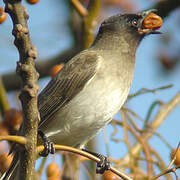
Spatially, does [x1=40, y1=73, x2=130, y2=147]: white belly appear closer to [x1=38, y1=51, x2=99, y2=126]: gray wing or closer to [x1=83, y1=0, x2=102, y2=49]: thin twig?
[x1=38, y1=51, x2=99, y2=126]: gray wing

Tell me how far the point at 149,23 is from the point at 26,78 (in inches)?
92.0

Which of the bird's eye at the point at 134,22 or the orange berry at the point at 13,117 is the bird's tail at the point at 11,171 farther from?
the bird's eye at the point at 134,22

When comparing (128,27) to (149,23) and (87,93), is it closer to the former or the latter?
(149,23)

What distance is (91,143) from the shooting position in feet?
16.1

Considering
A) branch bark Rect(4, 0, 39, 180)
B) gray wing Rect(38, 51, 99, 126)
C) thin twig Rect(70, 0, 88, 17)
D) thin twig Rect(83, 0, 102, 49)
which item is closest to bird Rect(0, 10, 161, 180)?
gray wing Rect(38, 51, 99, 126)

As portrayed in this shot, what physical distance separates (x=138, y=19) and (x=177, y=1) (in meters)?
0.60

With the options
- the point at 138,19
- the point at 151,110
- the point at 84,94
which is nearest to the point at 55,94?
the point at 84,94

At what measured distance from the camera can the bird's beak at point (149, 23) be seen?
4063 millimetres

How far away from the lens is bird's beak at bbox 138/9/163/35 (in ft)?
13.3

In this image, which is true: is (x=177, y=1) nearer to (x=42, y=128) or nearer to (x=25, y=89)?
(x=42, y=128)

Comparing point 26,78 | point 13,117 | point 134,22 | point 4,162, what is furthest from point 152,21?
point 26,78

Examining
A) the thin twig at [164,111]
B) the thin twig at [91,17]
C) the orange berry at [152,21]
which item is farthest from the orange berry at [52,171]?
the orange berry at [152,21]

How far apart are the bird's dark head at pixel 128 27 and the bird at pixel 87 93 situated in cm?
1

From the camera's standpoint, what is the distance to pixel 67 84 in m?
3.88
